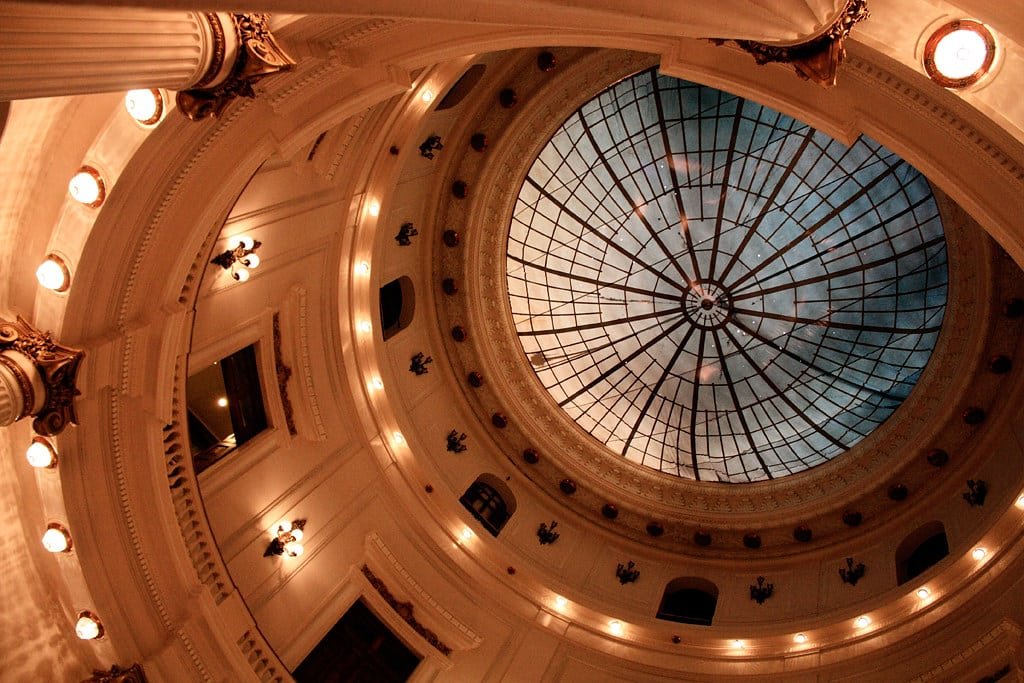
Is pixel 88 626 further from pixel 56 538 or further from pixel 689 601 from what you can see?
pixel 689 601

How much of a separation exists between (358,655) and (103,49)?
11.4 meters

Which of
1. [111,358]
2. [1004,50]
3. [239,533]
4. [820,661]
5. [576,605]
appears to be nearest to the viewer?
[1004,50]

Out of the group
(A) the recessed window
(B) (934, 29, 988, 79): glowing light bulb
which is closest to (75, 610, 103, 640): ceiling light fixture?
(A) the recessed window

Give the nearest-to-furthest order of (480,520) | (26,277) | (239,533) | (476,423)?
(26,277)
(239,533)
(480,520)
(476,423)

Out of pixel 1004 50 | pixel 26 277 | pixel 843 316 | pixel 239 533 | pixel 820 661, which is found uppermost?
pixel 843 316

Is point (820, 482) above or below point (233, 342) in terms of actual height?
above

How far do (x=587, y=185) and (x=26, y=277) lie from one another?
11923 mm

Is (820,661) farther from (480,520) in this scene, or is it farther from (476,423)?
(476,423)

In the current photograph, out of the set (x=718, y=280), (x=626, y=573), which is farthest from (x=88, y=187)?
(x=718, y=280)

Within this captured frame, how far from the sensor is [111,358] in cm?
848

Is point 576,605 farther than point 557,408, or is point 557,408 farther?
point 557,408

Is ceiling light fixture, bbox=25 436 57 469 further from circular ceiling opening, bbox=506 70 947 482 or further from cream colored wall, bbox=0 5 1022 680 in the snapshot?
circular ceiling opening, bbox=506 70 947 482

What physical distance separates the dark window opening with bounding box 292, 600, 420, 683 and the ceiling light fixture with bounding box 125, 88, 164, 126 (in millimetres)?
9090

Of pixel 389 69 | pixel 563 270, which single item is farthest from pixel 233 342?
pixel 563 270
